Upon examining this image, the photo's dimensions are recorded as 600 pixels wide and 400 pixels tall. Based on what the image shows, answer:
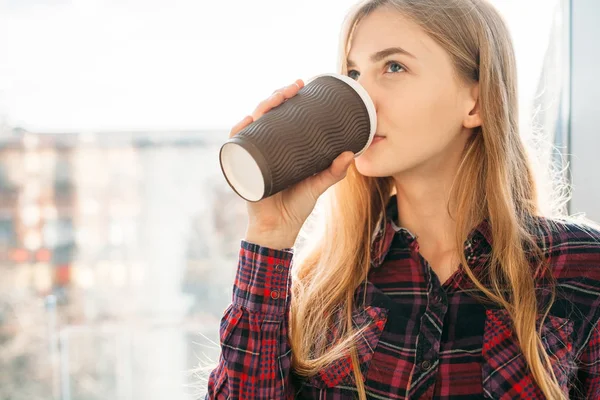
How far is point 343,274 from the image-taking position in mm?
1168

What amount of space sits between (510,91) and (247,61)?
2.09 feet

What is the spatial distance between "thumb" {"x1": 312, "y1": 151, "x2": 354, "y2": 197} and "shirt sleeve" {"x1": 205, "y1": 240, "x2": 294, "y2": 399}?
0.41ft

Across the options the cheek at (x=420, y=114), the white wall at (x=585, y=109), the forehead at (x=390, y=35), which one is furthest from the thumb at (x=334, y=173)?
the white wall at (x=585, y=109)

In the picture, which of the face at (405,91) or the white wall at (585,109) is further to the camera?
the white wall at (585,109)

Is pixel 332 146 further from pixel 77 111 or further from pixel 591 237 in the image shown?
pixel 77 111

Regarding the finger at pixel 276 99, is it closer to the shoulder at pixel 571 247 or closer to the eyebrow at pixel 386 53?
the eyebrow at pixel 386 53

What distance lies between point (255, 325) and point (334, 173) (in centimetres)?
28

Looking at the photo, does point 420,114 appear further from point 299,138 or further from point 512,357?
point 512,357

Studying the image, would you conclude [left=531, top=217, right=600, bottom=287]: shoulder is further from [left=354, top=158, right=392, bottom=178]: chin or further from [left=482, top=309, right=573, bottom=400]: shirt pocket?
[left=354, top=158, right=392, bottom=178]: chin

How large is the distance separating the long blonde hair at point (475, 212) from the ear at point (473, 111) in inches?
0.7

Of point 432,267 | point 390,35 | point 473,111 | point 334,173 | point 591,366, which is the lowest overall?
point 591,366

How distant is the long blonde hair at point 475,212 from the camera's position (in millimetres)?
1059

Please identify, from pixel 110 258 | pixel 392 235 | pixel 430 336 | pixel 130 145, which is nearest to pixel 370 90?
pixel 392 235

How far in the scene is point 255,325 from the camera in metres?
1.05
